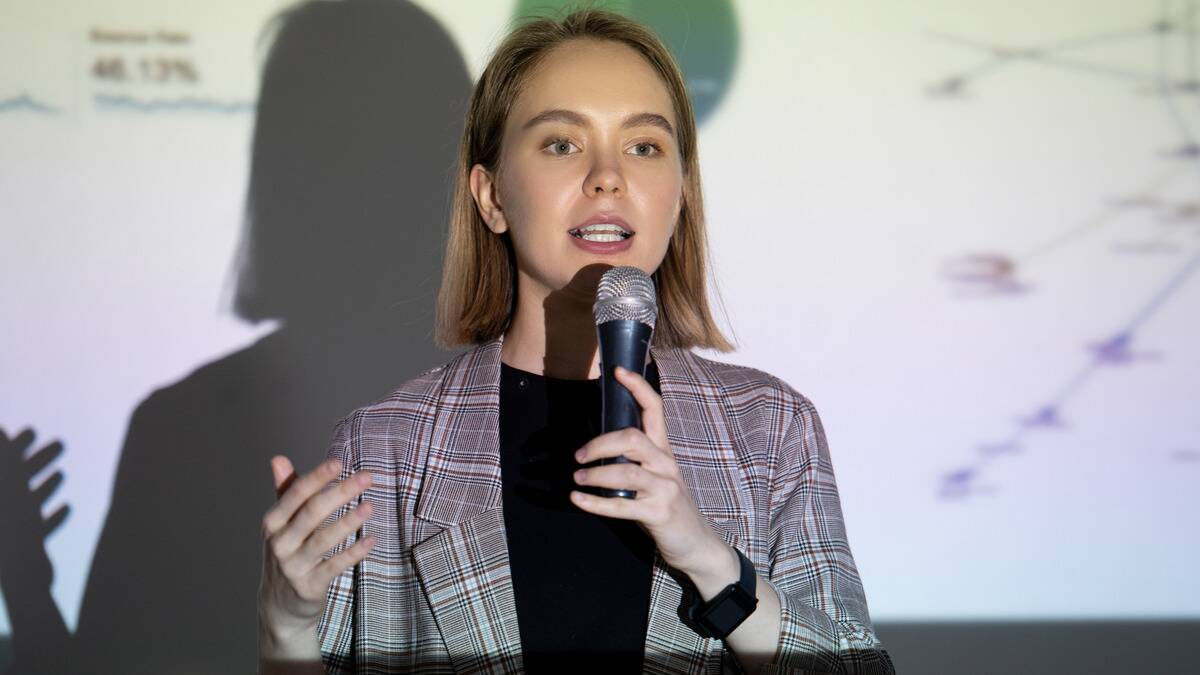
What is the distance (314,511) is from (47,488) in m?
1.57

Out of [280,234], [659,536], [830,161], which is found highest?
[830,161]

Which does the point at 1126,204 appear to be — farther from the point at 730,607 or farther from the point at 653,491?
the point at 653,491

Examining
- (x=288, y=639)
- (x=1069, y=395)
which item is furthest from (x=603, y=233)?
(x=1069, y=395)

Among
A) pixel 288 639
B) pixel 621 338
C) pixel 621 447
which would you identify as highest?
pixel 621 338

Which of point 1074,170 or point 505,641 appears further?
point 1074,170

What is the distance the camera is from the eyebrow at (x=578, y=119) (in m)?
1.58

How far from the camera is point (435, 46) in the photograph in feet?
8.52

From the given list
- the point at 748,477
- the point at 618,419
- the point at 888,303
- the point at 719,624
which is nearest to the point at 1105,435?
the point at 888,303

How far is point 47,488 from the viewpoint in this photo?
8.38 feet

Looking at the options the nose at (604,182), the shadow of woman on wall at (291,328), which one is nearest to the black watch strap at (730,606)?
the nose at (604,182)

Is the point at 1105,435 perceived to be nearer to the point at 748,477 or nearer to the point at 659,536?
the point at 748,477

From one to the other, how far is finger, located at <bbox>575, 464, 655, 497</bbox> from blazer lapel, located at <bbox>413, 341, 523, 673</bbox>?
33cm

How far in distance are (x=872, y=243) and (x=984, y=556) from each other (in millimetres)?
677

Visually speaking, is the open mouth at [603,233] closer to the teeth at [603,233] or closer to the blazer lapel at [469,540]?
the teeth at [603,233]
